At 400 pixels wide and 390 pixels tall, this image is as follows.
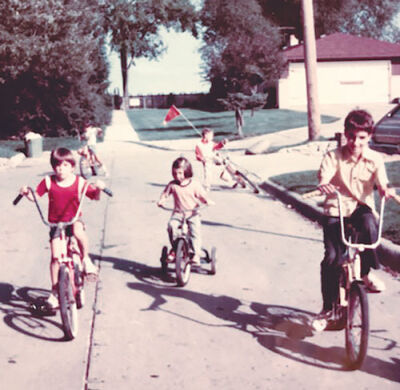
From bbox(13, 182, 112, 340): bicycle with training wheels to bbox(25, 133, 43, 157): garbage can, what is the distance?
69.7ft

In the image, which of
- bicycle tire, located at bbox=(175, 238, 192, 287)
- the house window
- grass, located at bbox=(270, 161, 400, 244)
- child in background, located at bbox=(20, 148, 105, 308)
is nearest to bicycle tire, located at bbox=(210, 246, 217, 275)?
bicycle tire, located at bbox=(175, 238, 192, 287)

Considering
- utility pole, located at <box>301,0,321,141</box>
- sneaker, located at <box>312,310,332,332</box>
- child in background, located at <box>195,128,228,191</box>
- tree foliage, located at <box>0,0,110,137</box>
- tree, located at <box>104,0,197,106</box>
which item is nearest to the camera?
sneaker, located at <box>312,310,332,332</box>

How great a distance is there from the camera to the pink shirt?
777cm

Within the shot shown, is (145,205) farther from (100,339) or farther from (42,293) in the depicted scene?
(100,339)

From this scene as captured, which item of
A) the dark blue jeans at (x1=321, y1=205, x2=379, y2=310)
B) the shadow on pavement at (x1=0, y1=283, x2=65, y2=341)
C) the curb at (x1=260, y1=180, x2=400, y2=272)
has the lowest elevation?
the shadow on pavement at (x1=0, y1=283, x2=65, y2=341)

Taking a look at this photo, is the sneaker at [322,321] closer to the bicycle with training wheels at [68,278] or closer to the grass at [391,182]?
the bicycle with training wheels at [68,278]

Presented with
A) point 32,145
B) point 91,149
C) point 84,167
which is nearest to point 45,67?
point 32,145

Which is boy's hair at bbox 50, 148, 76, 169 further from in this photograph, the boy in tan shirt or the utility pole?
the utility pole

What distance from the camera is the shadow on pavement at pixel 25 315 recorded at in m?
6.17

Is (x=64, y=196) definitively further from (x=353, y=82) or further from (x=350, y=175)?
(x=353, y=82)

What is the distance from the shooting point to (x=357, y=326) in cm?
518

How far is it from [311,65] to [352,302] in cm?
2025

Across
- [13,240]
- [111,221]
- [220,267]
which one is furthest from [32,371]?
[111,221]

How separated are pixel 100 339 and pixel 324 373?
6.13 feet
